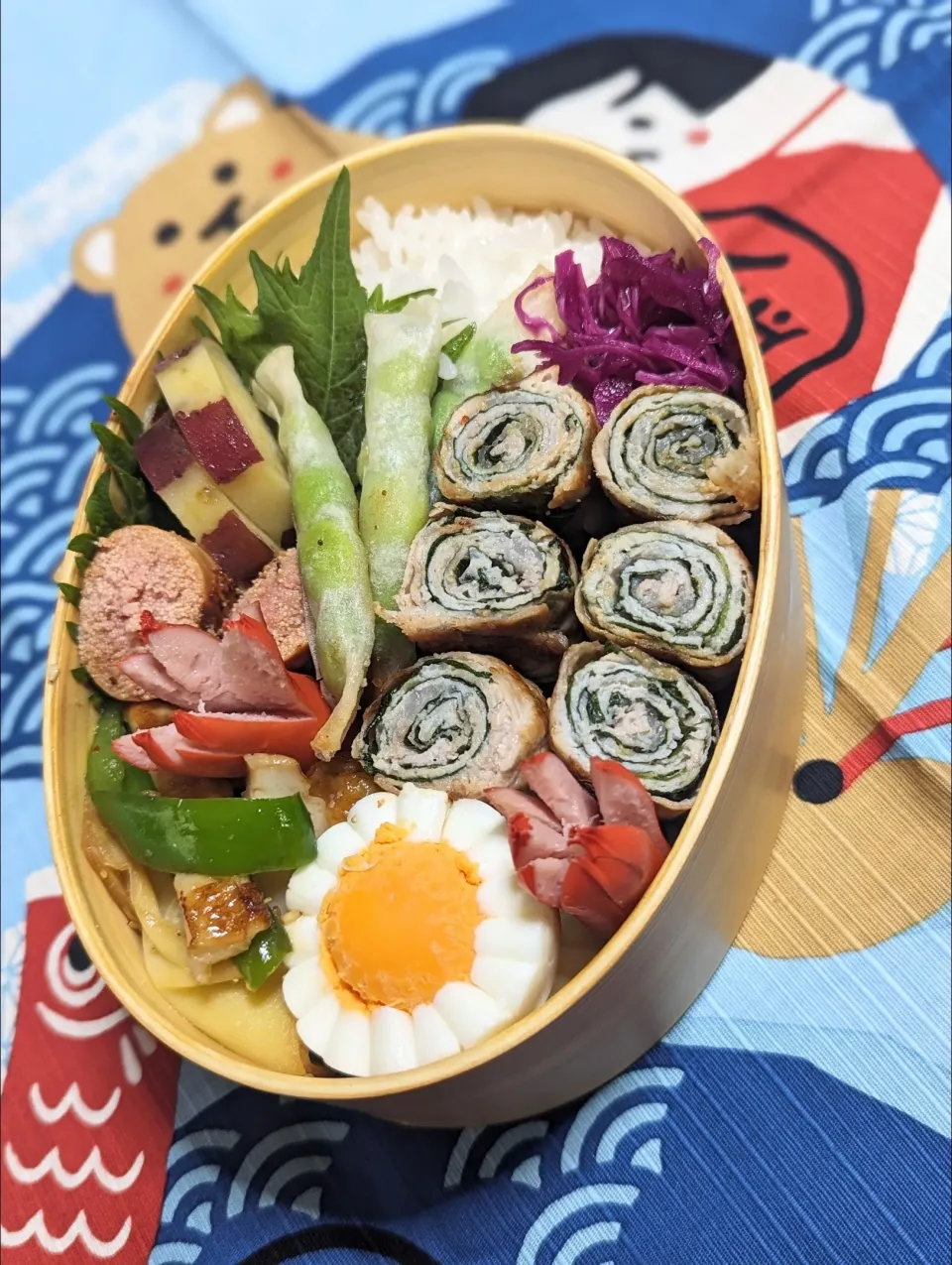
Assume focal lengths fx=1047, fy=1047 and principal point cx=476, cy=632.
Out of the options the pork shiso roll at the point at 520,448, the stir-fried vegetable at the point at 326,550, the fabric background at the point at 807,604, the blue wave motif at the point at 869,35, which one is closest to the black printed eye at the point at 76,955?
the fabric background at the point at 807,604

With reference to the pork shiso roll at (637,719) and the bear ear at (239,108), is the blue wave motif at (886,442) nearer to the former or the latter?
the pork shiso roll at (637,719)

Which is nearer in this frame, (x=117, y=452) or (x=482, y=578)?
(x=482, y=578)

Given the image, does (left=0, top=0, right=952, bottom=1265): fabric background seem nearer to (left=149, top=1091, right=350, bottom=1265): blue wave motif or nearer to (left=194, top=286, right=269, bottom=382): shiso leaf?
→ (left=149, top=1091, right=350, bottom=1265): blue wave motif

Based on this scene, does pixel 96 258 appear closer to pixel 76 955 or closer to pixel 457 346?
pixel 457 346

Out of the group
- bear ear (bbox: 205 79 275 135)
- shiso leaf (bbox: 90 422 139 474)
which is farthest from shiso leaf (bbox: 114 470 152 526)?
bear ear (bbox: 205 79 275 135)

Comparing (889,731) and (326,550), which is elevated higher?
(889,731)

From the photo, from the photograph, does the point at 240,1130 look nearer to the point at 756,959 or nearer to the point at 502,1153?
the point at 502,1153

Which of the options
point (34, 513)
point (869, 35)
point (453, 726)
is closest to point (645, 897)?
point (453, 726)
